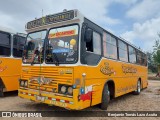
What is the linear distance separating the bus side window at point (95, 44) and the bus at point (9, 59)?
464 centimetres

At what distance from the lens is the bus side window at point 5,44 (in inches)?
386

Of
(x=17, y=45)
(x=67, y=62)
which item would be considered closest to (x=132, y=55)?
(x=17, y=45)

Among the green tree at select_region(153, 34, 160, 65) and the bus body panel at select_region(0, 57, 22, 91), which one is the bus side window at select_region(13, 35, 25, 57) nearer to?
the bus body panel at select_region(0, 57, 22, 91)

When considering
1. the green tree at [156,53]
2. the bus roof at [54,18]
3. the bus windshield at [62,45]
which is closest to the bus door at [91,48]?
the bus windshield at [62,45]

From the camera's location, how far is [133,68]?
1234 centimetres

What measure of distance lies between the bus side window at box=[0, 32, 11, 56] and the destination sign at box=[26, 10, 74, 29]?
2413 millimetres

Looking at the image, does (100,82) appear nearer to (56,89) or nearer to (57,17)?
(56,89)

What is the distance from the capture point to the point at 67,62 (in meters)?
6.48

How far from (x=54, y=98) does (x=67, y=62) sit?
3.83 feet

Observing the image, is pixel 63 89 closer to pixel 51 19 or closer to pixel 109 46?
pixel 51 19

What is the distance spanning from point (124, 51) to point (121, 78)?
1.58 metres

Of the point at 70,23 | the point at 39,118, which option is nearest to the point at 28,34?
the point at 70,23

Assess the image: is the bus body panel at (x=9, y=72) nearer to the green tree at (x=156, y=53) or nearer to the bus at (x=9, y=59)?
the bus at (x=9, y=59)

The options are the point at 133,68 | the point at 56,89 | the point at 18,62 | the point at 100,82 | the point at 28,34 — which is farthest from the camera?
the point at 133,68
